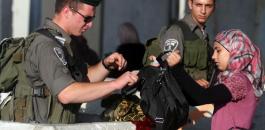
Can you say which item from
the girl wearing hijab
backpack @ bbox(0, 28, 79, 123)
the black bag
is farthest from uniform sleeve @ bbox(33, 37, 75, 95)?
Result: the girl wearing hijab

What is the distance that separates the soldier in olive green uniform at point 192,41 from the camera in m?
4.89

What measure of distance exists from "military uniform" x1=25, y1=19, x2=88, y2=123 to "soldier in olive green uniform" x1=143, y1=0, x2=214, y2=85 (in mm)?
1062

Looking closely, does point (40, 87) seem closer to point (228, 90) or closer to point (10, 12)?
point (228, 90)

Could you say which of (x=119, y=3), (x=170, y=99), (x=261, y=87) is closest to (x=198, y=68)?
(x=261, y=87)

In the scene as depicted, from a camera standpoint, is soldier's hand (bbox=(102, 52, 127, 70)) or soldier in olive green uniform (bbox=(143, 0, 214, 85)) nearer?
soldier's hand (bbox=(102, 52, 127, 70))

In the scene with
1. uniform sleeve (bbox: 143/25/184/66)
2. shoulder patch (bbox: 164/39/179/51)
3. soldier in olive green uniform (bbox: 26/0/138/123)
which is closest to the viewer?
soldier in olive green uniform (bbox: 26/0/138/123)

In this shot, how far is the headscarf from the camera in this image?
12.4ft

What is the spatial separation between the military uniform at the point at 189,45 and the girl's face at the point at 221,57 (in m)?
0.90

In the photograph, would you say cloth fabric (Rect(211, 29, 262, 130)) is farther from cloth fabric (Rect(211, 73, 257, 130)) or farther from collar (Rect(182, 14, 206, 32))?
collar (Rect(182, 14, 206, 32))

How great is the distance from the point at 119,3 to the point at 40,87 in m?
3.87

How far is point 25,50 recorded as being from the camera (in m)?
3.83

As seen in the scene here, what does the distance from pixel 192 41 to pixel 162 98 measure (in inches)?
60.8

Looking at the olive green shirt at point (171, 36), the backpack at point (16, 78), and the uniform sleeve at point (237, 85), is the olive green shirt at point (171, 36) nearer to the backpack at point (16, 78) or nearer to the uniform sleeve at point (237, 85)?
the uniform sleeve at point (237, 85)

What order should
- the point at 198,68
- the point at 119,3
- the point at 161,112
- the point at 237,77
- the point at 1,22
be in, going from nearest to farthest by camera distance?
the point at 161,112, the point at 237,77, the point at 198,68, the point at 1,22, the point at 119,3
